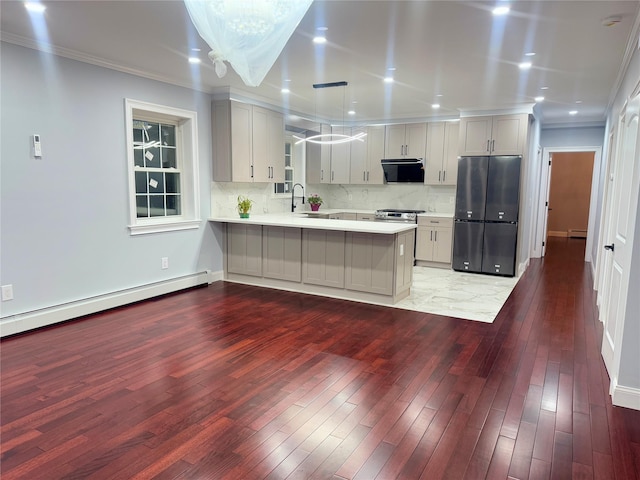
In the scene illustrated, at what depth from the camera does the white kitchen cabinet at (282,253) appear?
5379mm

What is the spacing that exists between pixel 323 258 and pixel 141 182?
2352 mm

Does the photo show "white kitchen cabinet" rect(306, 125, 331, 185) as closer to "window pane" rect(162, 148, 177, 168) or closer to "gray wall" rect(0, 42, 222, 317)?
"window pane" rect(162, 148, 177, 168)

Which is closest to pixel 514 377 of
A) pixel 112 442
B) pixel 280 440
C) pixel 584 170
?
pixel 280 440

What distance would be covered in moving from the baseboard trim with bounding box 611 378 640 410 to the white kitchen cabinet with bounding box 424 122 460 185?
15.6 feet

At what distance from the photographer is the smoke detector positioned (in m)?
2.90

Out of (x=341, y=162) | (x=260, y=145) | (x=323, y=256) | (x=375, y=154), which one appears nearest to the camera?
(x=323, y=256)

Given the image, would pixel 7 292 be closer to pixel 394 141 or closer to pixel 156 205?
pixel 156 205

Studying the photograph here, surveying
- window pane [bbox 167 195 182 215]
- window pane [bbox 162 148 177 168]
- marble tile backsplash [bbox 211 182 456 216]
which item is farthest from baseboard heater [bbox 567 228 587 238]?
window pane [bbox 162 148 177 168]

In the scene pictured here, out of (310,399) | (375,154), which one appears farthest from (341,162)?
(310,399)

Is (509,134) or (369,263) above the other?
(509,134)

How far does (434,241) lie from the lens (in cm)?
700

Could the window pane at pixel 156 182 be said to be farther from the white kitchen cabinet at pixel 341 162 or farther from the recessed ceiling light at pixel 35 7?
the white kitchen cabinet at pixel 341 162

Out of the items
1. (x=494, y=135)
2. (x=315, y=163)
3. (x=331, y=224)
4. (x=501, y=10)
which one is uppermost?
(x=501, y=10)

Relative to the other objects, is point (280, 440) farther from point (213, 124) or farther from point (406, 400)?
point (213, 124)
